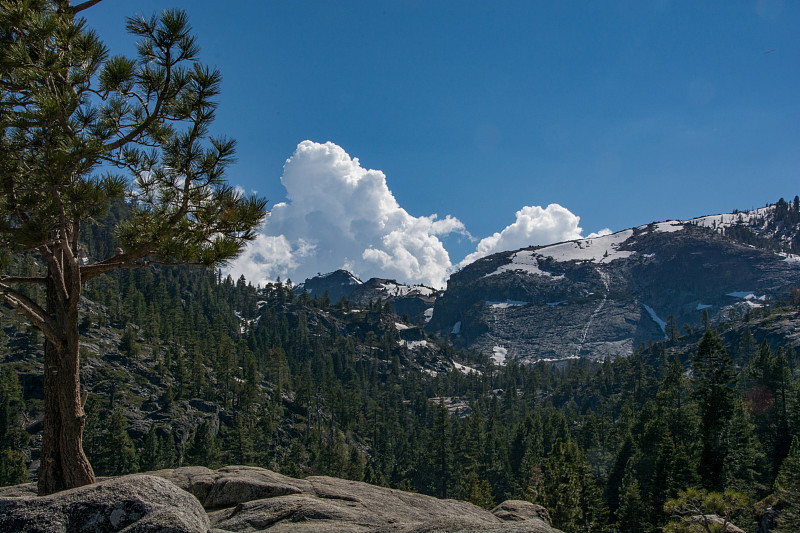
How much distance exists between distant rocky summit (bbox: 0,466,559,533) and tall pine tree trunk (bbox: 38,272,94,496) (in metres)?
0.63

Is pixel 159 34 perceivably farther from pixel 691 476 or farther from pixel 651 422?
pixel 651 422

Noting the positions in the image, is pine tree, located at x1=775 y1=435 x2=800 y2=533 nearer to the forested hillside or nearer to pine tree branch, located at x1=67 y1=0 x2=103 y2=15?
the forested hillside

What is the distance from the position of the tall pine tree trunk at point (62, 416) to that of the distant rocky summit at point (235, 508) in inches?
24.7

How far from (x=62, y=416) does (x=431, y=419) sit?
142m

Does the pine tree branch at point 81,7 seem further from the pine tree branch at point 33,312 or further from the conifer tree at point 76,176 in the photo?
the pine tree branch at point 33,312

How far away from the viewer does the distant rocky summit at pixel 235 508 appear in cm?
611

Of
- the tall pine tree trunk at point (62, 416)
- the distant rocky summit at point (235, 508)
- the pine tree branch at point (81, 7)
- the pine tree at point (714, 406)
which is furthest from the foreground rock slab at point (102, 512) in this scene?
the pine tree at point (714, 406)

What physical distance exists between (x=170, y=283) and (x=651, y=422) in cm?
17724

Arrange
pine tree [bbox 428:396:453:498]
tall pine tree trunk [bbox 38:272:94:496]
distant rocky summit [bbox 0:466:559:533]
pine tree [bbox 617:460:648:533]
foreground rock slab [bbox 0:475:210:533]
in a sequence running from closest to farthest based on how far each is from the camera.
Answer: foreground rock slab [bbox 0:475:210:533], distant rocky summit [bbox 0:466:559:533], tall pine tree trunk [bbox 38:272:94:496], pine tree [bbox 617:460:648:533], pine tree [bbox 428:396:453:498]

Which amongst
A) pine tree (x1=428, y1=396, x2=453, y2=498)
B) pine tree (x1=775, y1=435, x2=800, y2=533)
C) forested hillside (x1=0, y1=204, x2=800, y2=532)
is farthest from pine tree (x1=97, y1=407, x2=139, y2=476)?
pine tree (x1=775, y1=435, x2=800, y2=533)

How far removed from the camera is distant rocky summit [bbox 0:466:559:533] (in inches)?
240

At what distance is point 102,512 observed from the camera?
620cm

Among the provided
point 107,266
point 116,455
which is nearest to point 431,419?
point 116,455

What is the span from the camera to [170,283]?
191750 millimetres
